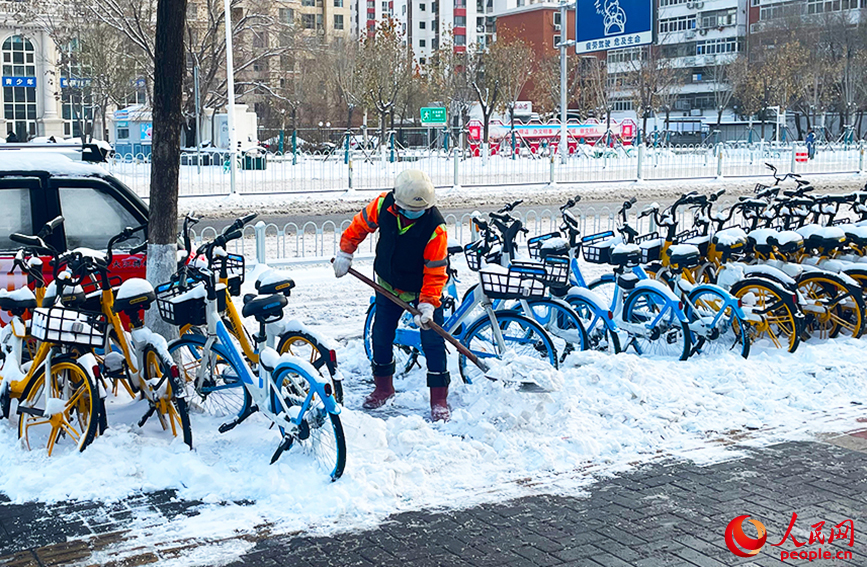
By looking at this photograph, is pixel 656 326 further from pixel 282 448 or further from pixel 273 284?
pixel 282 448

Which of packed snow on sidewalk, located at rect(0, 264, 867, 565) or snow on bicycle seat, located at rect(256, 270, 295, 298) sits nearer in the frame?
packed snow on sidewalk, located at rect(0, 264, 867, 565)

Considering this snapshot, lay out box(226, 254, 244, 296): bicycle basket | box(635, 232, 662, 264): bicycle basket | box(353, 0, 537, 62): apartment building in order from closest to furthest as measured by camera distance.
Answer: box(226, 254, 244, 296): bicycle basket
box(635, 232, 662, 264): bicycle basket
box(353, 0, 537, 62): apartment building

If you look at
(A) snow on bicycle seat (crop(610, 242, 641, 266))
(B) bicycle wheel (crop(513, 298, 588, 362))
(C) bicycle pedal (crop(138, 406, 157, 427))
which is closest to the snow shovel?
(B) bicycle wheel (crop(513, 298, 588, 362))

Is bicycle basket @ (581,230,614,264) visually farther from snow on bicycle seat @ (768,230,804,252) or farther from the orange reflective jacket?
the orange reflective jacket

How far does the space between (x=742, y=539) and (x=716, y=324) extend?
3.15 meters

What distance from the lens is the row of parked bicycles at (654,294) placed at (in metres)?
6.97

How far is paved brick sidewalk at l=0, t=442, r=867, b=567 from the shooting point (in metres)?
4.41

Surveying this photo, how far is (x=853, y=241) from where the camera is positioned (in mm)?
9055

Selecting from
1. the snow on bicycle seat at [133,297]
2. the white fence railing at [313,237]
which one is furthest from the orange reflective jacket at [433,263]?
the white fence railing at [313,237]

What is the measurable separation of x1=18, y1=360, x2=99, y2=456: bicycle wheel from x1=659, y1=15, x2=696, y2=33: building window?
8025 cm

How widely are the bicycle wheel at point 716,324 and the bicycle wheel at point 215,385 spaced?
3540 millimetres

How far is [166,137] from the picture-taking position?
6.73m

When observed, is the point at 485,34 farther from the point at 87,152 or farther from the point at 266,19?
the point at 87,152

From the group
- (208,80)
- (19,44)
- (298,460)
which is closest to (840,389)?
(298,460)
